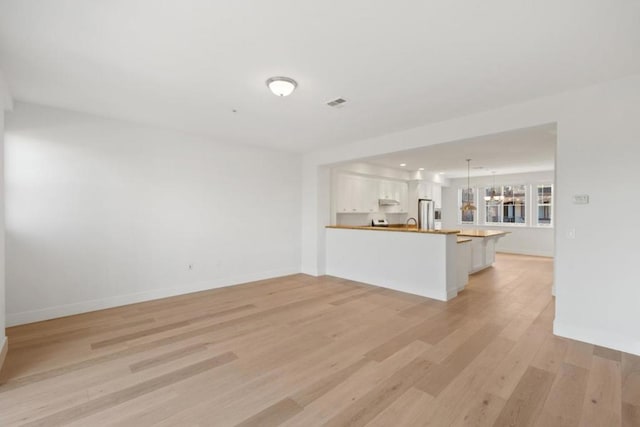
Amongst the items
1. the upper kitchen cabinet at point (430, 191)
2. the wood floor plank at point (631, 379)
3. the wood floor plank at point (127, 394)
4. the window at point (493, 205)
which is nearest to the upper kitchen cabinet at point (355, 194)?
the upper kitchen cabinet at point (430, 191)

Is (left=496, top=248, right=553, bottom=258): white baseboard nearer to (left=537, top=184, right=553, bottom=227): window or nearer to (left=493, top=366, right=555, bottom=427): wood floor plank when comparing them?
(left=537, top=184, right=553, bottom=227): window

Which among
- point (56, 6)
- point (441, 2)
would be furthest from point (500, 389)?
point (56, 6)

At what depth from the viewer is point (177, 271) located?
16.5 ft

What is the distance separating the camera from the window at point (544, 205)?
365 inches

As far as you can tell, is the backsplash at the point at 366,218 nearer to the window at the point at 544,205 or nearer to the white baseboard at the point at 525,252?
the white baseboard at the point at 525,252

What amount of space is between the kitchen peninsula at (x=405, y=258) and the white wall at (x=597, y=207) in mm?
1562

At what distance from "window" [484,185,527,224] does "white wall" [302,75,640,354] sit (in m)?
7.39

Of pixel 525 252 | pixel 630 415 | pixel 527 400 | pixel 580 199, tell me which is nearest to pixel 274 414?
pixel 527 400

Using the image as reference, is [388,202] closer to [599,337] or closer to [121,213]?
[599,337]

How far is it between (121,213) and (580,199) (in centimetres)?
594

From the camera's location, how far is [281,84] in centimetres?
297

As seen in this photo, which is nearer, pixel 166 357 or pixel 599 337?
pixel 166 357

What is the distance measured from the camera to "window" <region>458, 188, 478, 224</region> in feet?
35.1

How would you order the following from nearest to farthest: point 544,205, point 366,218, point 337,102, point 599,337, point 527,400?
point 527,400 < point 599,337 < point 337,102 < point 366,218 < point 544,205
